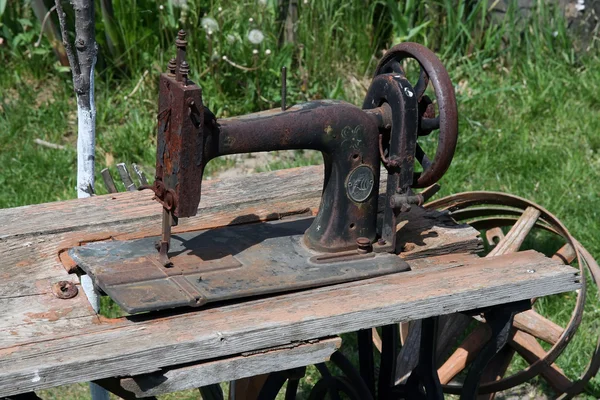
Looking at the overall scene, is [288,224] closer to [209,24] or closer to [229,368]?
[229,368]

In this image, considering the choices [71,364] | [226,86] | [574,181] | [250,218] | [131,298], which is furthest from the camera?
[226,86]

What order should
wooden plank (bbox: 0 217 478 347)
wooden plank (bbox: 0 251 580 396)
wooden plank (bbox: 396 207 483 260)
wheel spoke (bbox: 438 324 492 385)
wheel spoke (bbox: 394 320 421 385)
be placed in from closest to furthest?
wooden plank (bbox: 0 251 580 396)
wooden plank (bbox: 0 217 478 347)
wooden plank (bbox: 396 207 483 260)
wheel spoke (bbox: 394 320 421 385)
wheel spoke (bbox: 438 324 492 385)

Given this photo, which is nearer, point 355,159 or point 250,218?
point 355,159

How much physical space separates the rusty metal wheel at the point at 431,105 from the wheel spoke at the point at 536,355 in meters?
1.14

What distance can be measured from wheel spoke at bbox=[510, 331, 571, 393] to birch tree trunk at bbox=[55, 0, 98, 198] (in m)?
1.75

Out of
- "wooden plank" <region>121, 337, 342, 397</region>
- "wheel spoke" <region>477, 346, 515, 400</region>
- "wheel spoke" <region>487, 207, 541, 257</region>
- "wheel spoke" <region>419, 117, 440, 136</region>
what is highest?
"wheel spoke" <region>419, 117, 440, 136</region>

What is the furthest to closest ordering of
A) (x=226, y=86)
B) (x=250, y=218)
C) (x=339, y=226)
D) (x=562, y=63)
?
(x=562, y=63) < (x=226, y=86) < (x=250, y=218) < (x=339, y=226)

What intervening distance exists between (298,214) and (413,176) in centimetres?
48

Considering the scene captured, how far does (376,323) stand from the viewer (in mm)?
2502

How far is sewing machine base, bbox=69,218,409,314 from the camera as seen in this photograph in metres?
2.48

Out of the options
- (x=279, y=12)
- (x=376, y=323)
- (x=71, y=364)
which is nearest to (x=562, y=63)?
(x=279, y=12)

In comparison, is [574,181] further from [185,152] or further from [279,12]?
[185,152]

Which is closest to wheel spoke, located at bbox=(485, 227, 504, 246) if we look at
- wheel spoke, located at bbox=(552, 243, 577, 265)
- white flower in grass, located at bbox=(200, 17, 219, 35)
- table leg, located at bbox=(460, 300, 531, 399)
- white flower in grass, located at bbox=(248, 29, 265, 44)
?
wheel spoke, located at bbox=(552, 243, 577, 265)

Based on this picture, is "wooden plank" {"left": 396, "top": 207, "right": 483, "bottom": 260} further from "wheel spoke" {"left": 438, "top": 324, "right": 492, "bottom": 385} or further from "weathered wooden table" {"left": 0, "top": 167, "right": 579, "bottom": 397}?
"wheel spoke" {"left": 438, "top": 324, "right": 492, "bottom": 385}
